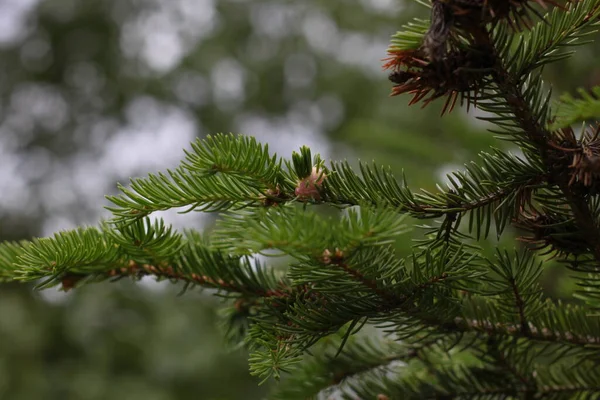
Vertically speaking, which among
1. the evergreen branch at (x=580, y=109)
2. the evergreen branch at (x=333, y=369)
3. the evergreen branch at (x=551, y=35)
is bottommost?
the evergreen branch at (x=333, y=369)

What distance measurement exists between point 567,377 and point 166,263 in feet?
1.42

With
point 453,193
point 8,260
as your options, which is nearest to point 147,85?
point 8,260

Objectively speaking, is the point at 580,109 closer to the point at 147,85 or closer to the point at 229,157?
the point at 229,157

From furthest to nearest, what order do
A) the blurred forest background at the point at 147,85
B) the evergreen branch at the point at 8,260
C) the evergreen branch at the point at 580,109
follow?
the blurred forest background at the point at 147,85, the evergreen branch at the point at 8,260, the evergreen branch at the point at 580,109

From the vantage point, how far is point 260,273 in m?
0.61

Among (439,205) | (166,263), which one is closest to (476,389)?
(439,205)

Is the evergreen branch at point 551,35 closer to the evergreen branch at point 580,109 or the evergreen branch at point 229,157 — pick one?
the evergreen branch at point 580,109

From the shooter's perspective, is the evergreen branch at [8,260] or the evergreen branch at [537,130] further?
the evergreen branch at [8,260]

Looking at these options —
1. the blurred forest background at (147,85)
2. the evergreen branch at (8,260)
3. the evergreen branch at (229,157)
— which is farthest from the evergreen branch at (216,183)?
the blurred forest background at (147,85)

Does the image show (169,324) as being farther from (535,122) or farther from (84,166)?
(535,122)

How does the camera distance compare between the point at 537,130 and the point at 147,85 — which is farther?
the point at 147,85

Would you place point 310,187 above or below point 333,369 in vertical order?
above

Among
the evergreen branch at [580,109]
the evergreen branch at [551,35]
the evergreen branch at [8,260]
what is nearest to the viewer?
the evergreen branch at [580,109]

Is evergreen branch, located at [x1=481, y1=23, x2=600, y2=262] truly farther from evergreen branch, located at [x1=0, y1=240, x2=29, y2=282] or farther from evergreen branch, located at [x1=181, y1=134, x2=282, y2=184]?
evergreen branch, located at [x1=0, y1=240, x2=29, y2=282]
